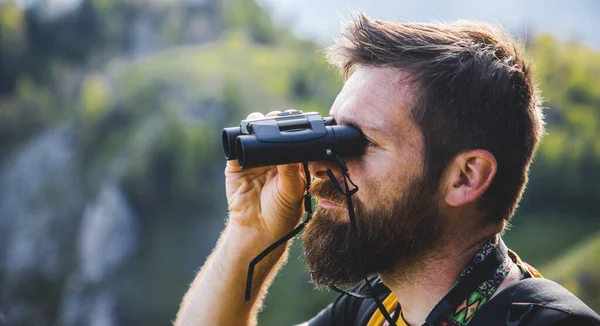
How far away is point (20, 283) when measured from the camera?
1309 cm

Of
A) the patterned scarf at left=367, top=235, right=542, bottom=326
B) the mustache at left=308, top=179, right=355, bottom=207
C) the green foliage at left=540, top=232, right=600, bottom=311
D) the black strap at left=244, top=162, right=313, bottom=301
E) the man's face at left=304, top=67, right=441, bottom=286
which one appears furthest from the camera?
the green foliage at left=540, top=232, right=600, bottom=311

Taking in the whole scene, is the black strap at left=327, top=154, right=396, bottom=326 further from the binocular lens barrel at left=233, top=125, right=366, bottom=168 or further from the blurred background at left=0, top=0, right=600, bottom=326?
the blurred background at left=0, top=0, right=600, bottom=326

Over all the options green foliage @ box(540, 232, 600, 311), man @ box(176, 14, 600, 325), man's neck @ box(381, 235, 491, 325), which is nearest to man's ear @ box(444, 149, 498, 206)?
man @ box(176, 14, 600, 325)

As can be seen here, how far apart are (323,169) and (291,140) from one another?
208 mm

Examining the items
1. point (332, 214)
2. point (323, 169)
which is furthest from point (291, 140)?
point (332, 214)

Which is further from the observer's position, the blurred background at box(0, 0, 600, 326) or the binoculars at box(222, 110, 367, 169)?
the blurred background at box(0, 0, 600, 326)

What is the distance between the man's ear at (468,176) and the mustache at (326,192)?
1.03ft

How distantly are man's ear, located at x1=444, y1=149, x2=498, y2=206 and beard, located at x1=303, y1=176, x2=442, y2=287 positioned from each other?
0.05 m

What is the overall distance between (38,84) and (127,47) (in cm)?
244

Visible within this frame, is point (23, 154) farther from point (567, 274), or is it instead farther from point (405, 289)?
point (405, 289)

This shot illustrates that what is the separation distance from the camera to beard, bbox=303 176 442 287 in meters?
1.93

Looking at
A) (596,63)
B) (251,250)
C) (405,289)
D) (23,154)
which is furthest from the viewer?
(23,154)

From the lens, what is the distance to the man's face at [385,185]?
1.92 m

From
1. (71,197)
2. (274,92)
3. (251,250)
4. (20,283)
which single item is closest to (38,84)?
(71,197)
